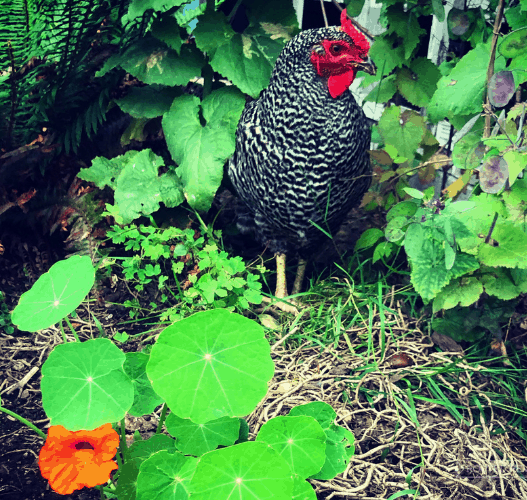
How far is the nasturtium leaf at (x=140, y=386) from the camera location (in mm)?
1170

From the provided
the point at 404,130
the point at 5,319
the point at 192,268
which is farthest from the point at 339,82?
the point at 5,319

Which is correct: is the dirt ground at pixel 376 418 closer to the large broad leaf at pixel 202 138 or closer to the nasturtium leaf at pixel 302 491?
the nasturtium leaf at pixel 302 491

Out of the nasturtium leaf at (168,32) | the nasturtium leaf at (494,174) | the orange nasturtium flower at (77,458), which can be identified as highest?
the nasturtium leaf at (168,32)

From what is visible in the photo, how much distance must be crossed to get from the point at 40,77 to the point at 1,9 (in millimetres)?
277

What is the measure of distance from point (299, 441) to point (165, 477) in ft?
0.99

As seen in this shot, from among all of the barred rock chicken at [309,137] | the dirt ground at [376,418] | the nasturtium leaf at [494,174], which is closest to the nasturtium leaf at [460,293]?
the dirt ground at [376,418]

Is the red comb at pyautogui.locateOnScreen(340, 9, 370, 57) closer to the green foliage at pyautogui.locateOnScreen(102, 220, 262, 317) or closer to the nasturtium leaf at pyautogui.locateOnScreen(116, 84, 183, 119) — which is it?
the nasturtium leaf at pyautogui.locateOnScreen(116, 84, 183, 119)

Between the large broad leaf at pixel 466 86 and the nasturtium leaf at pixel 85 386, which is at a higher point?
the large broad leaf at pixel 466 86

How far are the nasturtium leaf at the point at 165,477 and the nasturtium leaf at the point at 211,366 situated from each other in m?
0.12

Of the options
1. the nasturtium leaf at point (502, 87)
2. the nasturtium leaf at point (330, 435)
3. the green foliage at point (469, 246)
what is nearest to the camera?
the nasturtium leaf at point (330, 435)

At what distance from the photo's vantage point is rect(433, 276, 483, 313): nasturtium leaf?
61.0 inches

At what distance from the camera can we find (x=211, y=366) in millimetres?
1077

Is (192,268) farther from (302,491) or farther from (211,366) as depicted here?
(302,491)

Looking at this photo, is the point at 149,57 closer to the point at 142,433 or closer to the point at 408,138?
the point at 408,138
